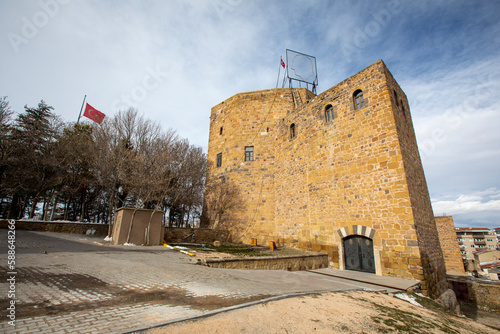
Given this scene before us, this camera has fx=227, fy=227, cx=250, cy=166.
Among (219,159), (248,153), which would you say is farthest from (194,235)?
(248,153)

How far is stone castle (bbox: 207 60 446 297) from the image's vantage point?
9062mm

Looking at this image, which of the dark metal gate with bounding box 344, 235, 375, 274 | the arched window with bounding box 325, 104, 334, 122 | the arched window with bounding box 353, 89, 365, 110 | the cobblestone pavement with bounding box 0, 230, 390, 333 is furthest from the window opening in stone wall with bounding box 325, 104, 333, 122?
the cobblestone pavement with bounding box 0, 230, 390, 333

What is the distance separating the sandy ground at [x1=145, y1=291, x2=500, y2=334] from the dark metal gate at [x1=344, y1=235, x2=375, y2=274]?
14.6 ft

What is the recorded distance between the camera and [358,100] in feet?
37.3

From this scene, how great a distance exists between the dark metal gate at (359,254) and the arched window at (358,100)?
20.5ft

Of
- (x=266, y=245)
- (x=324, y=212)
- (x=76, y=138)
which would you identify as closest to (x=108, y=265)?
(x=324, y=212)

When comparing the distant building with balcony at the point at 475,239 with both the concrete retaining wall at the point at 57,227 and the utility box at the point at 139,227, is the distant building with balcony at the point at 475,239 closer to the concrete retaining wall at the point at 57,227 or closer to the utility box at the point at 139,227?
the utility box at the point at 139,227

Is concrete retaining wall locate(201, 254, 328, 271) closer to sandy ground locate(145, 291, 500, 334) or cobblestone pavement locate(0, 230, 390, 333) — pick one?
cobblestone pavement locate(0, 230, 390, 333)

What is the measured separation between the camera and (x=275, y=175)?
16.4 m

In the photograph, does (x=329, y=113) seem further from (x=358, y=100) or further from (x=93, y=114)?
(x=93, y=114)

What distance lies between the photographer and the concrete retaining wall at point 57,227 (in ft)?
42.5

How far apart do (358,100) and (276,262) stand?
28.6ft

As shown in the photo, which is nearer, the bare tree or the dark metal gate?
the dark metal gate

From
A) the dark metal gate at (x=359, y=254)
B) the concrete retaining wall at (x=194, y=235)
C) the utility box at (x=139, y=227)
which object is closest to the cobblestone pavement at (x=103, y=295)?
the utility box at (x=139, y=227)
